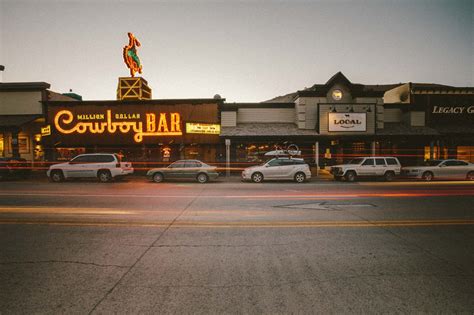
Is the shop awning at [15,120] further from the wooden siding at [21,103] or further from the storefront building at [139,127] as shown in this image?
the storefront building at [139,127]

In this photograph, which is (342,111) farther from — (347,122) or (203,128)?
(203,128)

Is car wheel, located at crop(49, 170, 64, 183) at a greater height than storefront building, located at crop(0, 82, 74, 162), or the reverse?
storefront building, located at crop(0, 82, 74, 162)

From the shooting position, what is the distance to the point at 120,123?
68.8 feet

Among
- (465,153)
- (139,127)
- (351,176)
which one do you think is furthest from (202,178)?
(465,153)

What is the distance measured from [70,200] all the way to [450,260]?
11.3 meters

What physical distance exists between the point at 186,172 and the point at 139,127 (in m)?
7.94

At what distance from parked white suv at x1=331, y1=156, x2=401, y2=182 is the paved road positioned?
852 centimetres

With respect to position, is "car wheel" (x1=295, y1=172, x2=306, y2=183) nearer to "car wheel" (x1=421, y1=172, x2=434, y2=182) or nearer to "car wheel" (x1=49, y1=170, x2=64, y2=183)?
"car wheel" (x1=421, y1=172, x2=434, y2=182)

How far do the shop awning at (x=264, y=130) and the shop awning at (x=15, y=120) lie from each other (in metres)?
16.8

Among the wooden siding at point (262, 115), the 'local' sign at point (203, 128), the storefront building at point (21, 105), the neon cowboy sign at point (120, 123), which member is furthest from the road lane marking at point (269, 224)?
the storefront building at point (21, 105)

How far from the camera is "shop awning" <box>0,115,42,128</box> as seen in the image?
19.9 metres

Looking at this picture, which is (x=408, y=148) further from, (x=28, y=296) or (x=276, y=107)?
(x=28, y=296)

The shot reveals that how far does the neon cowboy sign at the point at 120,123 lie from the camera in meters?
20.8

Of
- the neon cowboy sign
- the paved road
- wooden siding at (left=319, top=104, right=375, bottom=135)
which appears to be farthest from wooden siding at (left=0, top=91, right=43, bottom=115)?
wooden siding at (left=319, top=104, right=375, bottom=135)
